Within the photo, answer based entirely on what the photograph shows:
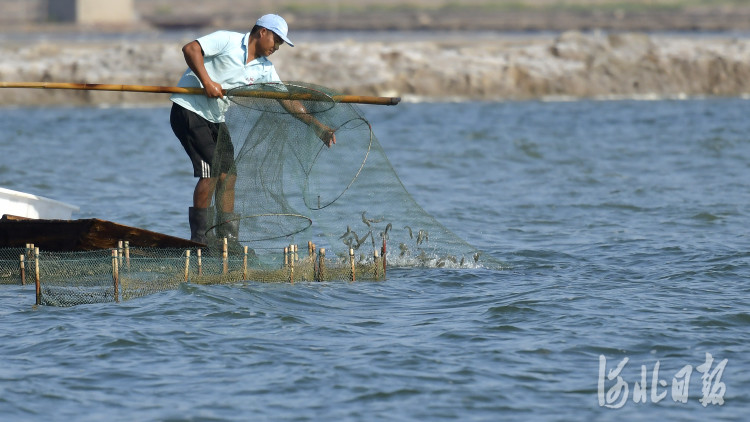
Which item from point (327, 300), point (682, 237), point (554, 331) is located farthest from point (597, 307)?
point (682, 237)

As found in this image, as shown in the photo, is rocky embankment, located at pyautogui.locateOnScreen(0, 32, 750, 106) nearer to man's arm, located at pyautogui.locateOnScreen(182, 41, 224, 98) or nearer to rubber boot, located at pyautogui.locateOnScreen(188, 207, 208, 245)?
rubber boot, located at pyautogui.locateOnScreen(188, 207, 208, 245)

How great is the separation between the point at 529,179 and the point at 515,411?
37.4 ft

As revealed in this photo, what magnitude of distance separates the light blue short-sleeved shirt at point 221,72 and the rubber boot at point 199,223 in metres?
0.76

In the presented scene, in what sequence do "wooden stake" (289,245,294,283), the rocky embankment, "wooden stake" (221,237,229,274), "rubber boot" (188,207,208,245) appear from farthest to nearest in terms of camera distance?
the rocky embankment → "rubber boot" (188,207,208,245) → "wooden stake" (289,245,294,283) → "wooden stake" (221,237,229,274)

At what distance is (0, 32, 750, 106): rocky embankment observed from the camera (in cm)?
3084

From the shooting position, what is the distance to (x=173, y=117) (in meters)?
8.52

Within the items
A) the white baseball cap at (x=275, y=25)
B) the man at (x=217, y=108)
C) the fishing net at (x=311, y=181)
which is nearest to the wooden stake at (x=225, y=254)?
the man at (x=217, y=108)

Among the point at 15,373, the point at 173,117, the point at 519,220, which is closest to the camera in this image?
the point at 15,373

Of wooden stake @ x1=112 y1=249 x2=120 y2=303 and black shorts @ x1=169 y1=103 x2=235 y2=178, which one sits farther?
black shorts @ x1=169 y1=103 x2=235 y2=178

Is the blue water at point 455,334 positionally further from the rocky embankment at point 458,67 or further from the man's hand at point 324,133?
the rocky embankment at point 458,67

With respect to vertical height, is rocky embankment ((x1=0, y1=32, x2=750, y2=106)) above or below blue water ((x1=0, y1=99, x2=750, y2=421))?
above

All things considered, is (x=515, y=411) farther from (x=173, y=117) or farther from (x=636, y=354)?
(x=173, y=117)

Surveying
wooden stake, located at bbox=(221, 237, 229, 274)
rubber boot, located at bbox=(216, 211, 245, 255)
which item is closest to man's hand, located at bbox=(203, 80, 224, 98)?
rubber boot, located at bbox=(216, 211, 245, 255)

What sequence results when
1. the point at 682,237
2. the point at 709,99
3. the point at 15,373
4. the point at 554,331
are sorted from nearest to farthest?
the point at 15,373, the point at 554,331, the point at 682,237, the point at 709,99
